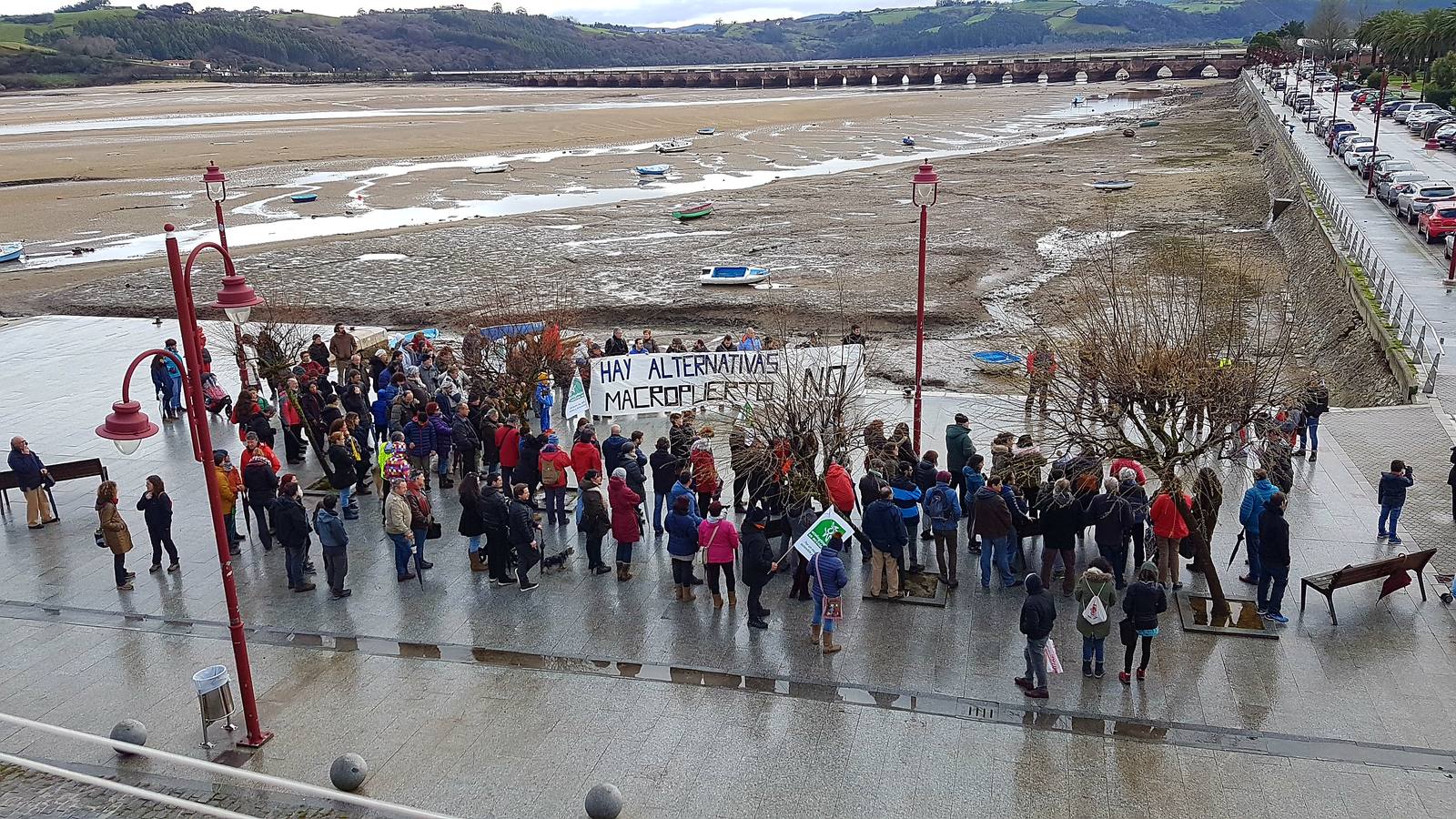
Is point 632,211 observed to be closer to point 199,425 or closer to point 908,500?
point 908,500

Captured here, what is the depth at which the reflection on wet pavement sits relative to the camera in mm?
9445

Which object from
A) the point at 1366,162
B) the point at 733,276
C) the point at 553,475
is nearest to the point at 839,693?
the point at 553,475

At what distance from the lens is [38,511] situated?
51.6ft

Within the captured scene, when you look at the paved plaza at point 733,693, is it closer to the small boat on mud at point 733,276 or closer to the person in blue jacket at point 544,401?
the person in blue jacket at point 544,401

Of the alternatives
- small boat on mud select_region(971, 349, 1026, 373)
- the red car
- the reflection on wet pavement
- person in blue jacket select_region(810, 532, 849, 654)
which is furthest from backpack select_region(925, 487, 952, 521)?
the red car

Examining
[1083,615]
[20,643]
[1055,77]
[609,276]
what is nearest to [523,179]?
[609,276]

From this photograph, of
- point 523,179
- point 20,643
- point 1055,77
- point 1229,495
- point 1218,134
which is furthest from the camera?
point 1055,77

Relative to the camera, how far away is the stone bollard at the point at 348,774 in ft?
30.0

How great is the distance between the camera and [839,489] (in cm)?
1305

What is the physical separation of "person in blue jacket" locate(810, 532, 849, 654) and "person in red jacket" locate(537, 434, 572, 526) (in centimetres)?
450

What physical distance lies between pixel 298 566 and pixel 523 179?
164 ft

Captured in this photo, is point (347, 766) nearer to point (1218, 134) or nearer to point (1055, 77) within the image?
point (1218, 134)

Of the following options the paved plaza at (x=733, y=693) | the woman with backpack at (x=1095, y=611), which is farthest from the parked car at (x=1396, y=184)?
the woman with backpack at (x=1095, y=611)

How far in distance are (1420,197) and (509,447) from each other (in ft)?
113
